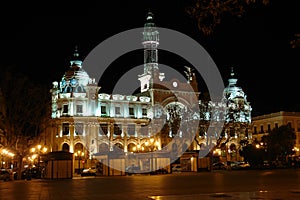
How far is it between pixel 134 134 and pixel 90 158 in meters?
10.8

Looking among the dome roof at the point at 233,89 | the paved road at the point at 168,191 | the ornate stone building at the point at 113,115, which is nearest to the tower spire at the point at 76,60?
the ornate stone building at the point at 113,115

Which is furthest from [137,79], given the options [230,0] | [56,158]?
[230,0]

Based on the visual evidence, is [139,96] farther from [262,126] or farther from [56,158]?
[56,158]

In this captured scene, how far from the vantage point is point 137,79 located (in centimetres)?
9281

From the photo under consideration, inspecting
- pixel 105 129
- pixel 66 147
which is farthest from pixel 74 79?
pixel 66 147

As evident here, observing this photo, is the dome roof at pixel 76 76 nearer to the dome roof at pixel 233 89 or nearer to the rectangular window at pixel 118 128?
the rectangular window at pixel 118 128

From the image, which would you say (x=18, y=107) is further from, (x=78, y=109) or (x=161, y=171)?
(x=78, y=109)

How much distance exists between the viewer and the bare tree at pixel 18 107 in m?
39.5

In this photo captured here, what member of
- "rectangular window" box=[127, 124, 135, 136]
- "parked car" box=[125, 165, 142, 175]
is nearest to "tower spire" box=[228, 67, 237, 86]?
"rectangular window" box=[127, 124, 135, 136]

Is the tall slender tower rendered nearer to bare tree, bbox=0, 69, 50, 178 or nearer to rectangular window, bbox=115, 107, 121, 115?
rectangular window, bbox=115, 107, 121, 115

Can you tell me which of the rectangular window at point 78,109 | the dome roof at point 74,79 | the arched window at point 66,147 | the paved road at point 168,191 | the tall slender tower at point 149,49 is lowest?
the paved road at point 168,191

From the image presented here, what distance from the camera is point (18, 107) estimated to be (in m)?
39.6

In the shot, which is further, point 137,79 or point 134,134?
point 137,79

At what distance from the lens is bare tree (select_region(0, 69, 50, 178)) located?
39500 millimetres
